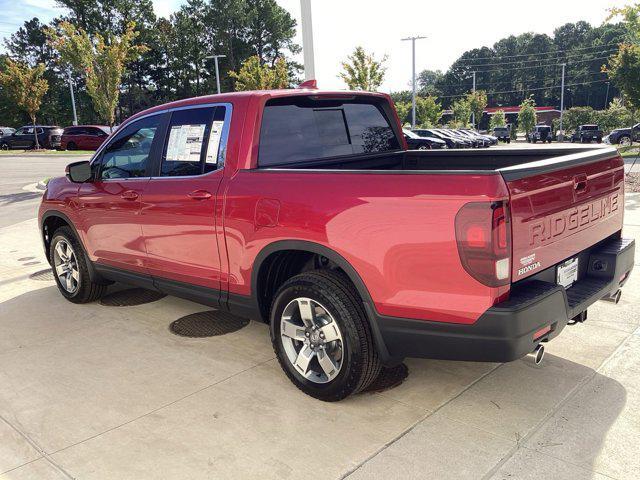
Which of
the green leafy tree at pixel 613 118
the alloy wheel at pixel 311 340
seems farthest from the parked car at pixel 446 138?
the alloy wheel at pixel 311 340

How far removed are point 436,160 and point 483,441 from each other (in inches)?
94.3

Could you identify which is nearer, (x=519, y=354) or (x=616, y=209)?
(x=519, y=354)

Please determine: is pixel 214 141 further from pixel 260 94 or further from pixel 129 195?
pixel 129 195

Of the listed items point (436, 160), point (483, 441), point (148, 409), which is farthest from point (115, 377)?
point (436, 160)

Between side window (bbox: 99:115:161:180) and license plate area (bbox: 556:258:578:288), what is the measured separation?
3.07 metres

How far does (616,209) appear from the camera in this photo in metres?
3.57

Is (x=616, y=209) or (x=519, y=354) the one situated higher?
(x=616, y=209)

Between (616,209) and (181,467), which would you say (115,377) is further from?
(616,209)

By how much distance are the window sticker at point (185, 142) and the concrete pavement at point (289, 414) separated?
4.77ft

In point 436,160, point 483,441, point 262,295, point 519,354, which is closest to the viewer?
point 519,354

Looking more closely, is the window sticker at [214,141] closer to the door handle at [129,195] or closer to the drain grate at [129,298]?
the door handle at [129,195]

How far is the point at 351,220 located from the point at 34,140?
39.2 meters

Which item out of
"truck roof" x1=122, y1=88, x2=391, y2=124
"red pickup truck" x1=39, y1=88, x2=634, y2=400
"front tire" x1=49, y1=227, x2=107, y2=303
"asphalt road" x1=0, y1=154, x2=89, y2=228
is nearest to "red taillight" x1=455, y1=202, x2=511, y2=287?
"red pickup truck" x1=39, y1=88, x2=634, y2=400

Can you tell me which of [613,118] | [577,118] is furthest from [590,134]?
[577,118]
